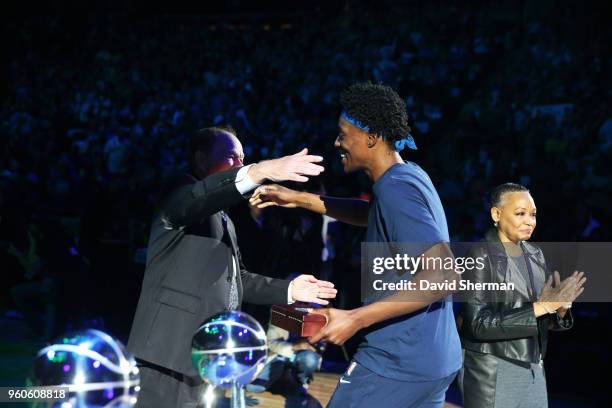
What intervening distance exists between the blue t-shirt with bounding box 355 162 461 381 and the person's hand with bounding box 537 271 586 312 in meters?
0.77

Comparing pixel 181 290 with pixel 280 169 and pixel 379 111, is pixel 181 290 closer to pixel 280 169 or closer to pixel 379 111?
pixel 280 169

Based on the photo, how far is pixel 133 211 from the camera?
10461 millimetres

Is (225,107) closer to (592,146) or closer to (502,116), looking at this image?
(502,116)

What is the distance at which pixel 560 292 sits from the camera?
10.9 feet

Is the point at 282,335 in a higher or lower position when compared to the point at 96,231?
lower

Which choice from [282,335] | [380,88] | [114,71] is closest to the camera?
[380,88]

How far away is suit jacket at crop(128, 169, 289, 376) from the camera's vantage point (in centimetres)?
292

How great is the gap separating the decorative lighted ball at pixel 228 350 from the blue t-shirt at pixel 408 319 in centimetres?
61

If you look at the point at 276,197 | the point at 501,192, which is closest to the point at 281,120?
the point at 501,192

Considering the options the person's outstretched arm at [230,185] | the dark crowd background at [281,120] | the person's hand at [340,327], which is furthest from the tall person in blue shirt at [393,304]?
the dark crowd background at [281,120]

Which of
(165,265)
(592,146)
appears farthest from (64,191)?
(165,265)

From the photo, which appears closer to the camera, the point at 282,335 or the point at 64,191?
the point at 282,335

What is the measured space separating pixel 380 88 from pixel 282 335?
13.0 feet

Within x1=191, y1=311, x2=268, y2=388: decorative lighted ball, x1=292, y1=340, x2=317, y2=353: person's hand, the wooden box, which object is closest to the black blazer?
the wooden box
